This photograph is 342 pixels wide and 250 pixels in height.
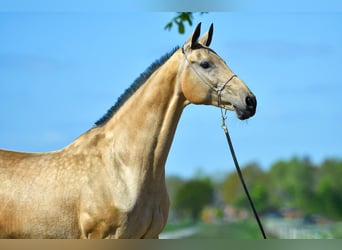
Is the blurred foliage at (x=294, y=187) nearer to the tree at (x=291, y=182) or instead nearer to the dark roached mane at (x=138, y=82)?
the tree at (x=291, y=182)

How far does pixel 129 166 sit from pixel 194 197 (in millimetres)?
63579

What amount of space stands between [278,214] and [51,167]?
62672 mm

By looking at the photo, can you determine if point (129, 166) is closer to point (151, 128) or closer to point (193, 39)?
point (151, 128)

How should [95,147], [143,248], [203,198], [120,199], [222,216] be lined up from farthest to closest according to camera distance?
[203,198] < [222,216] < [95,147] < [120,199] < [143,248]

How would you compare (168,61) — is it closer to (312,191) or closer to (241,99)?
→ (241,99)

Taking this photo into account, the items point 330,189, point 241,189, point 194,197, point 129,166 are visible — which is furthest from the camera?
point 194,197

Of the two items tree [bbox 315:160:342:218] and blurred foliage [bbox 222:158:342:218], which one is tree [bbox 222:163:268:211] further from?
tree [bbox 315:160:342:218]

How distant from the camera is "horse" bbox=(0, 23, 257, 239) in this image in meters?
3.89

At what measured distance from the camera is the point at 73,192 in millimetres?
4000

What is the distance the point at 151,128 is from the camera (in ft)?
13.2

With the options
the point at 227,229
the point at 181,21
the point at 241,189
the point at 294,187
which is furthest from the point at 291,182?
the point at 181,21

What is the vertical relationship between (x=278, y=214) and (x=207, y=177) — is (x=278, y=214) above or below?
below

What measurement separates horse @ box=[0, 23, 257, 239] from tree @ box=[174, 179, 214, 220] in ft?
188

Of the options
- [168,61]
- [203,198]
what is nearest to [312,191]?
[203,198]
